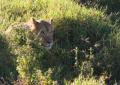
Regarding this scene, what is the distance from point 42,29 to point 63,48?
58 cm

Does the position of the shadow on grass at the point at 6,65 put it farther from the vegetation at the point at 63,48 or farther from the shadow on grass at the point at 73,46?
the shadow on grass at the point at 73,46

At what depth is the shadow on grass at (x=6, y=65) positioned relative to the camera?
748 cm

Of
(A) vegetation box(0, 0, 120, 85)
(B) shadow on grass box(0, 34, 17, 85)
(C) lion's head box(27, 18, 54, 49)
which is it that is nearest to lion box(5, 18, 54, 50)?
(C) lion's head box(27, 18, 54, 49)

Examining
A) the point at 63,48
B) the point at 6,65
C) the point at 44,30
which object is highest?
the point at 44,30

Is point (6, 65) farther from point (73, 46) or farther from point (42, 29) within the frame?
point (73, 46)

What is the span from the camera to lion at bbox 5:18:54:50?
8.46m

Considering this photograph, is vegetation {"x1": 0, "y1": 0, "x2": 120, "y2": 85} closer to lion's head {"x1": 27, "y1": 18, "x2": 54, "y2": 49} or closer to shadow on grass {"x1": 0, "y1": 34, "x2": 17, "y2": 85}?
shadow on grass {"x1": 0, "y1": 34, "x2": 17, "y2": 85}

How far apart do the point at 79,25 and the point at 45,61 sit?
1.65 m

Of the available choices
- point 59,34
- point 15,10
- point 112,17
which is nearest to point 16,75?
point 59,34

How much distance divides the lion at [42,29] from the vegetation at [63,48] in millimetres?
170

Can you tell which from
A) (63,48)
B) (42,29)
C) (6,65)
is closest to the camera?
(6,65)

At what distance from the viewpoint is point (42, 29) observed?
860cm

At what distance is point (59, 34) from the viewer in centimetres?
910

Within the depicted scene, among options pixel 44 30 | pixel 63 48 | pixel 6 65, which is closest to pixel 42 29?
pixel 44 30
